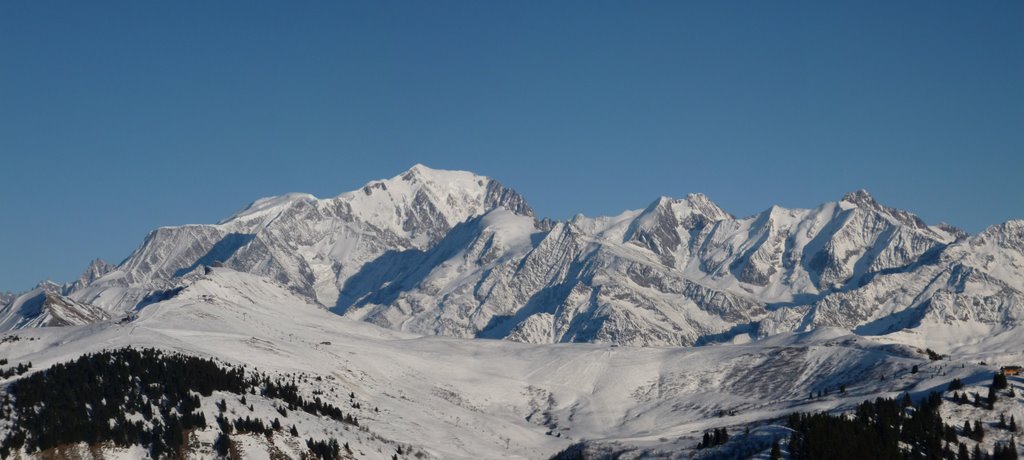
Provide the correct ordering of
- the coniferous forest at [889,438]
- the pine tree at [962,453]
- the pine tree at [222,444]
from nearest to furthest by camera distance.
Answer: the pine tree at [962,453] → the coniferous forest at [889,438] → the pine tree at [222,444]

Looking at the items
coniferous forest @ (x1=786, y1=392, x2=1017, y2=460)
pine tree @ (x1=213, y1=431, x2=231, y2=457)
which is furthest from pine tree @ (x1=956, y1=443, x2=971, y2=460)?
pine tree @ (x1=213, y1=431, x2=231, y2=457)

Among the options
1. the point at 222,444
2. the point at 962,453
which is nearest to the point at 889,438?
the point at 962,453

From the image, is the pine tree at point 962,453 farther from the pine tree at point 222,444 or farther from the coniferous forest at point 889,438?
the pine tree at point 222,444

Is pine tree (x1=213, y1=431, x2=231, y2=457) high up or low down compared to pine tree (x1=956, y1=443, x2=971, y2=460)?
up

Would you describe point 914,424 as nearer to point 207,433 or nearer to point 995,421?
point 995,421

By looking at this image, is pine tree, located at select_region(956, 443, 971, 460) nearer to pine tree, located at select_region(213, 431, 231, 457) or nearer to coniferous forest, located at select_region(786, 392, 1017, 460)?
coniferous forest, located at select_region(786, 392, 1017, 460)

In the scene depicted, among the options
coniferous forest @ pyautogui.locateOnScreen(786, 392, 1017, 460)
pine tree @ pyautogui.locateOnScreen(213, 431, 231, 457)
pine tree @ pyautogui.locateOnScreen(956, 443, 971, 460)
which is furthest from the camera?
pine tree @ pyautogui.locateOnScreen(213, 431, 231, 457)

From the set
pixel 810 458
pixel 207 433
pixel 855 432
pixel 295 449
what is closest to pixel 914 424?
pixel 855 432

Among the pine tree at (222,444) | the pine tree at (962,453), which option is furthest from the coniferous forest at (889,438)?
the pine tree at (222,444)

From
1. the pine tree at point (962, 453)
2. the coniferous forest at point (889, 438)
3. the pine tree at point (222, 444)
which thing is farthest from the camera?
the pine tree at point (222, 444)

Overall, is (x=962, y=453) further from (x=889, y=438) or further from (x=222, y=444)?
(x=222, y=444)

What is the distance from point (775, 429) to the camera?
194750 mm

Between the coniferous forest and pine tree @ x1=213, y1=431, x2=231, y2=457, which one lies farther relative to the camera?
pine tree @ x1=213, y1=431, x2=231, y2=457

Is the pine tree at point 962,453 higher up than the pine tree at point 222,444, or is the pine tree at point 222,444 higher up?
the pine tree at point 222,444
